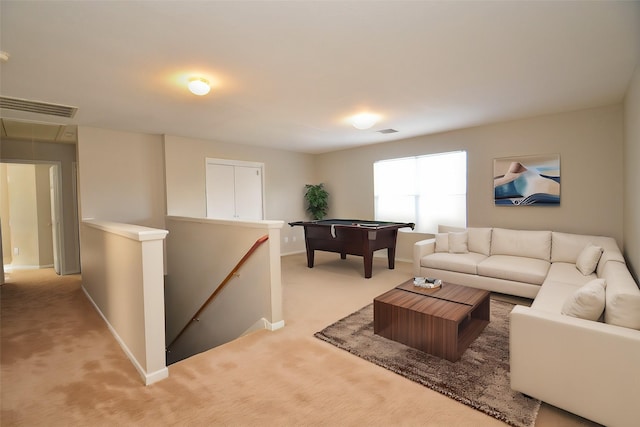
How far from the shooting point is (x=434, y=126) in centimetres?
494

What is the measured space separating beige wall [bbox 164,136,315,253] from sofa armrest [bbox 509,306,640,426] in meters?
5.19

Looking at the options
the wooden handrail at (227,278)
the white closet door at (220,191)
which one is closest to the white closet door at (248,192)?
the white closet door at (220,191)

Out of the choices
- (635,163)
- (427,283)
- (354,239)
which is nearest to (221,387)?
(427,283)

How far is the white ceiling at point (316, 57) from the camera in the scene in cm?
191

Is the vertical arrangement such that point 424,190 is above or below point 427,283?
above

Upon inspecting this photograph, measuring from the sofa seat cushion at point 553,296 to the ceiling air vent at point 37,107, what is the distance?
5383 millimetres

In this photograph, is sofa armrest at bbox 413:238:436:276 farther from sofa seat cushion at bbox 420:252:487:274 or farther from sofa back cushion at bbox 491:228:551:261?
sofa back cushion at bbox 491:228:551:261

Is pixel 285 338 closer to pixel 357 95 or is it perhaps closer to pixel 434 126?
pixel 357 95

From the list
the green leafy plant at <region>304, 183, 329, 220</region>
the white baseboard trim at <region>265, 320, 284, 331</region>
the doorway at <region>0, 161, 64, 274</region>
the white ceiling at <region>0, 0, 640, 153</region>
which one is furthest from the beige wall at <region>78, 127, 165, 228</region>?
the white baseboard trim at <region>265, 320, 284, 331</region>

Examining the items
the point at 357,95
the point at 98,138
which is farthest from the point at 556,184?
the point at 98,138

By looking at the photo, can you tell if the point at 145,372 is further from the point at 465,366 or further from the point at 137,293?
the point at 465,366

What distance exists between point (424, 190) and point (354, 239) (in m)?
1.91

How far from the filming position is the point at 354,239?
488 cm

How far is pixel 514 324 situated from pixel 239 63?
2.86 meters
